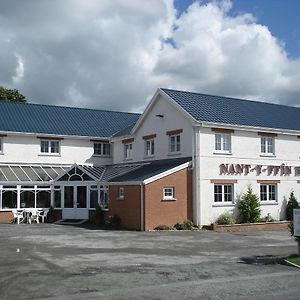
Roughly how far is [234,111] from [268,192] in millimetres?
5675

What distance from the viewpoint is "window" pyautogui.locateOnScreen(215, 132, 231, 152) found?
98.3 ft

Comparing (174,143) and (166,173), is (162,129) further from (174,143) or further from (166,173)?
(166,173)

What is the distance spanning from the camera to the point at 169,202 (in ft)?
91.7

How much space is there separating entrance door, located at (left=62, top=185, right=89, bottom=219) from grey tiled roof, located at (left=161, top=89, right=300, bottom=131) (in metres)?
8.70

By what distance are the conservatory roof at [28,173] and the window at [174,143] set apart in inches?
349

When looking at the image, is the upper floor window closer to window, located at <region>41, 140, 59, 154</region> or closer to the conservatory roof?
the conservatory roof

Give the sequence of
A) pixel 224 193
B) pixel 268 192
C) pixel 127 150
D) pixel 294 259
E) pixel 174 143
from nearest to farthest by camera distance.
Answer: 1. pixel 294 259
2. pixel 224 193
3. pixel 174 143
4. pixel 268 192
5. pixel 127 150

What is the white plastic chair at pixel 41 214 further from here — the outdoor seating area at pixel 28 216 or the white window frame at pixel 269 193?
the white window frame at pixel 269 193

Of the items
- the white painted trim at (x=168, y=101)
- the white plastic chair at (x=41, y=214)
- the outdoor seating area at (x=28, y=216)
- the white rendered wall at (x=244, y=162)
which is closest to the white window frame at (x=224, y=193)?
the white rendered wall at (x=244, y=162)

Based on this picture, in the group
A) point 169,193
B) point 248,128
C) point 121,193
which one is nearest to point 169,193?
point 169,193

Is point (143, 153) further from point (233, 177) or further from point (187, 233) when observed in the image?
point (187, 233)

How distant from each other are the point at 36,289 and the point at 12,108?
1167 inches

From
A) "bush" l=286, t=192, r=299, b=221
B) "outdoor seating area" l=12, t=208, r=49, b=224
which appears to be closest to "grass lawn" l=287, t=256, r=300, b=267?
"bush" l=286, t=192, r=299, b=221

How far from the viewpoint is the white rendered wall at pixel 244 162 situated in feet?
95.2
